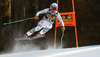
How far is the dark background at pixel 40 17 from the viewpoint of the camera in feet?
14.8

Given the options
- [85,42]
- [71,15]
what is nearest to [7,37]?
[71,15]

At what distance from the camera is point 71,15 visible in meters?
4.78

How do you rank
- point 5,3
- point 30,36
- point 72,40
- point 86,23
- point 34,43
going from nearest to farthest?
point 30,36 → point 5,3 → point 34,43 → point 72,40 → point 86,23

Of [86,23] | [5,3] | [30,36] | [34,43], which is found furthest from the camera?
[86,23]

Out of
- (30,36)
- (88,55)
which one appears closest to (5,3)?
(30,36)

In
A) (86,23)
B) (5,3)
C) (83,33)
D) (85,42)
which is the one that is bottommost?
(85,42)

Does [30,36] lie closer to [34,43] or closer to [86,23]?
[34,43]

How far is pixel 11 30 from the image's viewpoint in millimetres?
4582

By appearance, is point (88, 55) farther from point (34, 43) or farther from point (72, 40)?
point (72, 40)

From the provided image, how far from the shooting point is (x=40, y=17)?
4699 millimetres

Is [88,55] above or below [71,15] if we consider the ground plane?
below

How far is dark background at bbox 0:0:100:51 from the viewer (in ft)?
14.8

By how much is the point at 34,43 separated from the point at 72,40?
2.41m

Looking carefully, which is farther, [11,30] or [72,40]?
[72,40]
